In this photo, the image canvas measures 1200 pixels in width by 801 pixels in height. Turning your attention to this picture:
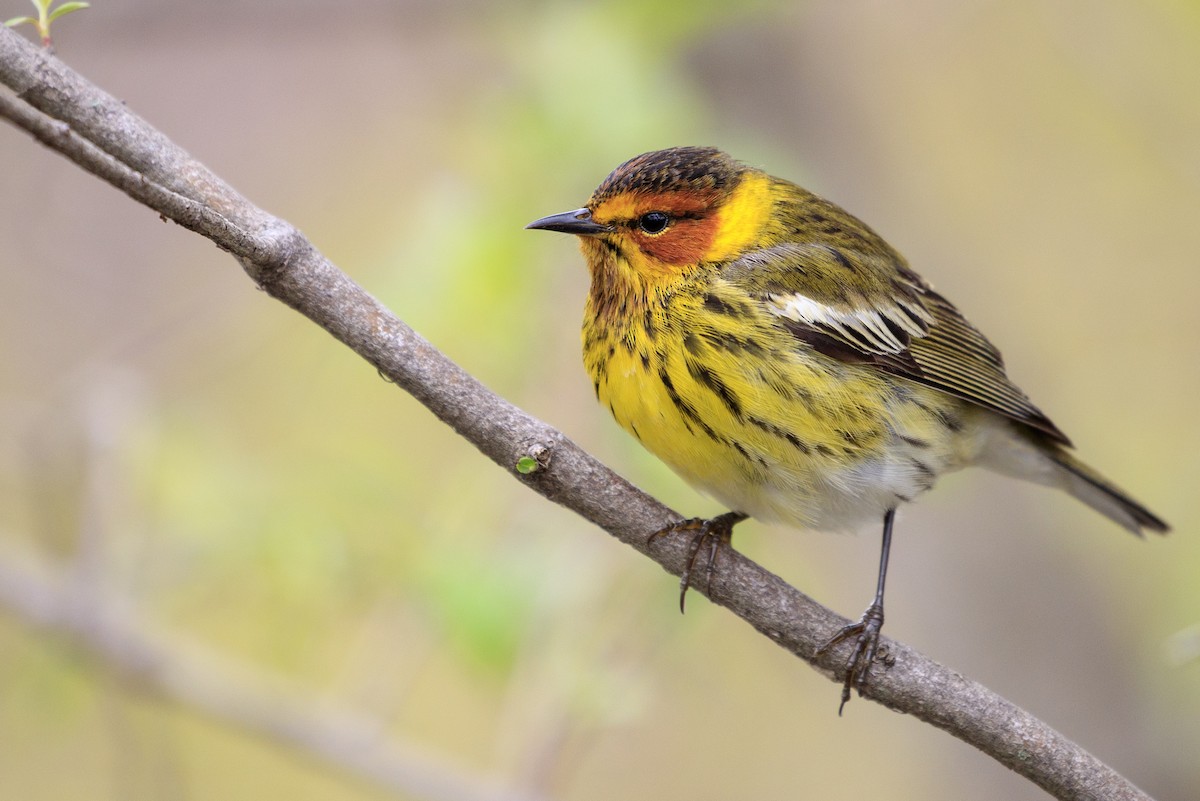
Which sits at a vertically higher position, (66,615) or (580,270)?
(580,270)

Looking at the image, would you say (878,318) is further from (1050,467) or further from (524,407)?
(524,407)

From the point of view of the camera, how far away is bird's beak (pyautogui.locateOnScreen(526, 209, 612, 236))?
11.9ft

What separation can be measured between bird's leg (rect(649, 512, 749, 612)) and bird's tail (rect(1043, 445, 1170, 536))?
146 centimetres

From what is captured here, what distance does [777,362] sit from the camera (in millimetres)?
3465

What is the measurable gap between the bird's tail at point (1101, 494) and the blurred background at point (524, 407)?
254mm

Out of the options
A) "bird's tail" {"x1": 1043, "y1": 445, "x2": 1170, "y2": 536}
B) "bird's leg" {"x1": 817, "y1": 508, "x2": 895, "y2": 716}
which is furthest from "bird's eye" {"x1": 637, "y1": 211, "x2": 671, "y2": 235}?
"bird's tail" {"x1": 1043, "y1": 445, "x2": 1170, "y2": 536}

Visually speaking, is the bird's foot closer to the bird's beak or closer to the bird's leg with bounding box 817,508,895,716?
the bird's leg with bounding box 817,508,895,716

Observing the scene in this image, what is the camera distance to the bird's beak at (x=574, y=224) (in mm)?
3638

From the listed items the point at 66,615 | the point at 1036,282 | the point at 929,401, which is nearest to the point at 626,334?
the point at 929,401

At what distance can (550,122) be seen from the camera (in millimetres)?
4281

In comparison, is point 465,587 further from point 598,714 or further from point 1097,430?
point 1097,430

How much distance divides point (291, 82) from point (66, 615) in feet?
14.1

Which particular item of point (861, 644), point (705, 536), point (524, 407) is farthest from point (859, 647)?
point (524, 407)

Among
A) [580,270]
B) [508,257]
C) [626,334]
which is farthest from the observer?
[580,270]
